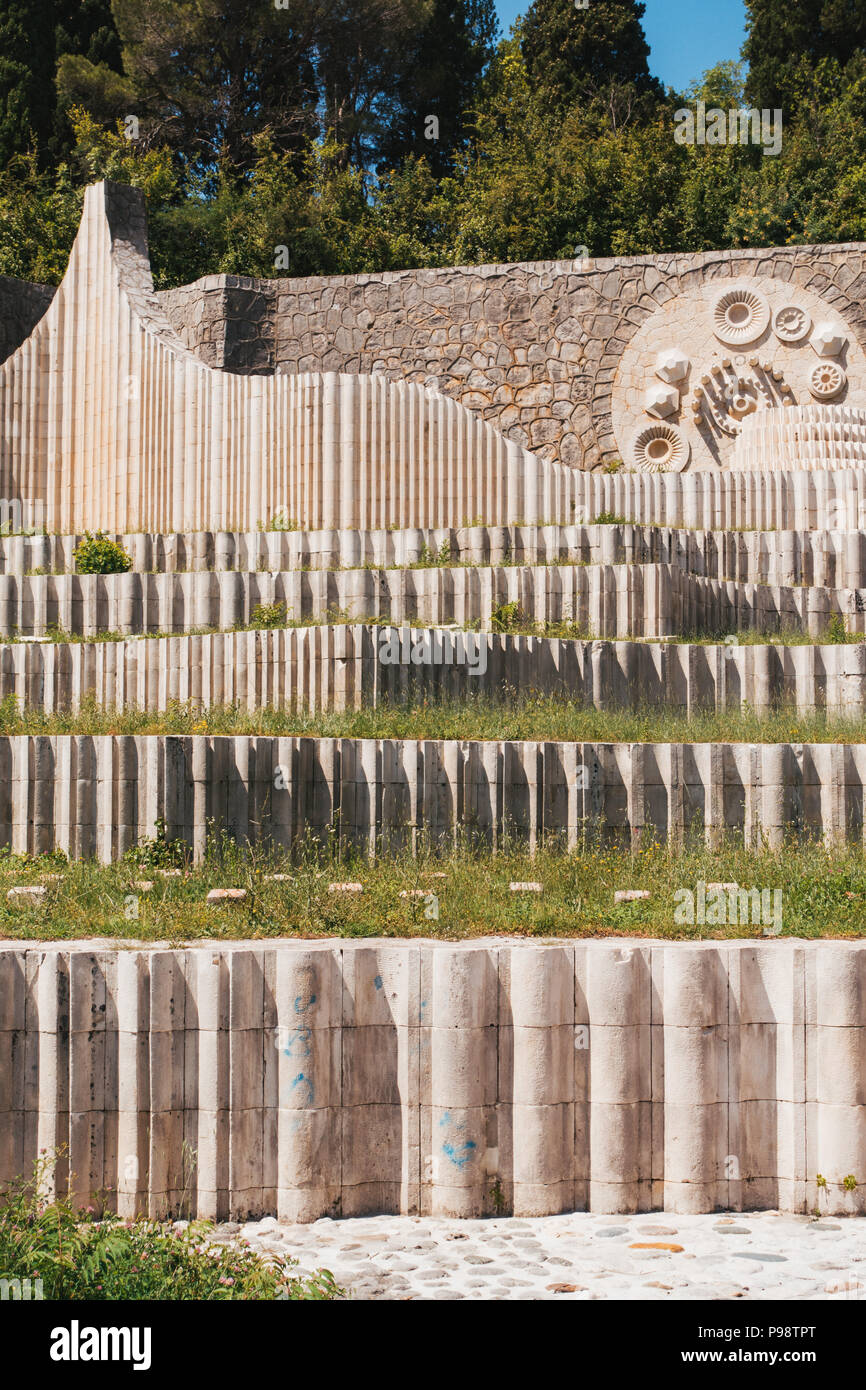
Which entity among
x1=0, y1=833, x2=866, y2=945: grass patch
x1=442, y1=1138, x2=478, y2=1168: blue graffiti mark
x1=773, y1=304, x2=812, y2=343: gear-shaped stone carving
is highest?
x1=773, y1=304, x2=812, y2=343: gear-shaped stone carving

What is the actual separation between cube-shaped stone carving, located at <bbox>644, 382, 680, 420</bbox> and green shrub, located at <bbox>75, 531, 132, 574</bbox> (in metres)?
10.3

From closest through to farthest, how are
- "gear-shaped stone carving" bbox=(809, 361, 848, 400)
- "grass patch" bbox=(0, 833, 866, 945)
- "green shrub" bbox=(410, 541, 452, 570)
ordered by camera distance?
"grass patch" bbox=(0, 833, 866, 945)
"green shrub" bbox=(410, 541, 452, 570)
"gear-shaped stone carving" bbox=(809, 361, 848, 400)

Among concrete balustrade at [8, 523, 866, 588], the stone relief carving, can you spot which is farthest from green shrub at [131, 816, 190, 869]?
the stone relief carving

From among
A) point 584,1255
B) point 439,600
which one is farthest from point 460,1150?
point 439,600

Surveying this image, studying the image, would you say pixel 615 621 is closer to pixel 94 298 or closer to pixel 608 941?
pixel 608 941

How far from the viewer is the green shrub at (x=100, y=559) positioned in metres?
19.4

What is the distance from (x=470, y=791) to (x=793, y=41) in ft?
93.4

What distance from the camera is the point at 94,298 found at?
79.0 ft

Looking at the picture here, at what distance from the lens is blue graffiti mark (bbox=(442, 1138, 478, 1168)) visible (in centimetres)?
1017

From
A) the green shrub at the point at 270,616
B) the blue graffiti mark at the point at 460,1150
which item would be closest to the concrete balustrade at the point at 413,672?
the green shrub at the point at 270,616

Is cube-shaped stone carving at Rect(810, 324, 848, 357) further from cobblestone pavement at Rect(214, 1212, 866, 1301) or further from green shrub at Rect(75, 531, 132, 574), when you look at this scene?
cobblestone pavement at Rect(214, 1212, 866, 1301)

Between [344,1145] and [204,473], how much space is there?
44.4ft

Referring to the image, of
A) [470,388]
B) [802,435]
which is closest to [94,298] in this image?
[470,388]

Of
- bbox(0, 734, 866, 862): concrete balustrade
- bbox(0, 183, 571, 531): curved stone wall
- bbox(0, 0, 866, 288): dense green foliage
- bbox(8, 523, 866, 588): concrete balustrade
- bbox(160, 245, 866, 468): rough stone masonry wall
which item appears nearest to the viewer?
bbox(0, 734, 866, 862): concrete balustrade
